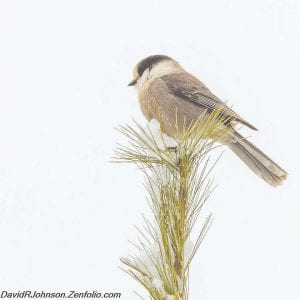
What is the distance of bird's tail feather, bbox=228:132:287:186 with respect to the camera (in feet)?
10.7

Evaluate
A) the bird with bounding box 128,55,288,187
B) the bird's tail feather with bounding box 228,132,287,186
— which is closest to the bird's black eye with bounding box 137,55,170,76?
the bird with bounding box 128,55,288,187

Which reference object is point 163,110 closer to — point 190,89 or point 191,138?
point 190,89

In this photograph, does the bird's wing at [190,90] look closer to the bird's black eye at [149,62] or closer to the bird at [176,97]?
the bird at [176,97]

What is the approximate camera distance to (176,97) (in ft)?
12.6

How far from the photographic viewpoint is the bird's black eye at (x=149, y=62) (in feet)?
12.8

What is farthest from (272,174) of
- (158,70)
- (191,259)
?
(191,259)

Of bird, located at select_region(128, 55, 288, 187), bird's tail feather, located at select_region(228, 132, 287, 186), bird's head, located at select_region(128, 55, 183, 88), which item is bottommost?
bird's tail feather, located at select_region(228, 132, 287, 186)

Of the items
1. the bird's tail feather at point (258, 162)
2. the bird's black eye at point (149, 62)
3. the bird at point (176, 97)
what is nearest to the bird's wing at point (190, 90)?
the bird at point (176, 97)

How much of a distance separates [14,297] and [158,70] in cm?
187

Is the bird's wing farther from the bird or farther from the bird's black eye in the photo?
the bird's black eye

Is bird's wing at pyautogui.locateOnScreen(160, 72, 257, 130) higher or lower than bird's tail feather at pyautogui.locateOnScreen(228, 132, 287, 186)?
higher

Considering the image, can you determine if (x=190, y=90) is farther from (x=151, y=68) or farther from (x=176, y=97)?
(x=151, y=68)

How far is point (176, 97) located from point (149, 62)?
1.02 feet

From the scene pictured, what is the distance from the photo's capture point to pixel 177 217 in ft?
5.97
